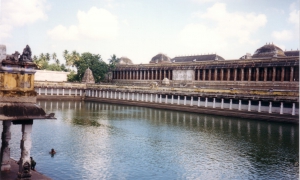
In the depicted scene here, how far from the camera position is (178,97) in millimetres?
73500

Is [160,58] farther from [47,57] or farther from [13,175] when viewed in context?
[13,175]

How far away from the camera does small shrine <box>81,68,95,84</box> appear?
337 ft

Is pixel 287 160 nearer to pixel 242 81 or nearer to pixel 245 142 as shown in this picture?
pixel 245 142

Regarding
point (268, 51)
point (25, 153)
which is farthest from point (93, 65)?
point (25, 153)

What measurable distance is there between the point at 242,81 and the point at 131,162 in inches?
2289

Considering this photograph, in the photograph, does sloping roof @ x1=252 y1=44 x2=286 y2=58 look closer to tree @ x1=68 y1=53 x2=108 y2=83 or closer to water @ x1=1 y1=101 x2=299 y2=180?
water @ x1=1 y1=101 x2=299 y2=180

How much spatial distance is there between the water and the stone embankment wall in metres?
8.64

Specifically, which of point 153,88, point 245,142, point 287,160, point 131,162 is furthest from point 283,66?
point 131,162

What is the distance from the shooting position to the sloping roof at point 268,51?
82.4 meters

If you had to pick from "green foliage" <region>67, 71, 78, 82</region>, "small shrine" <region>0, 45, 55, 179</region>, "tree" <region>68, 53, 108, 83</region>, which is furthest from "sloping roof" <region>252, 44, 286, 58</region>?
"small shrine" <region>0, 45, 55, 179</region>

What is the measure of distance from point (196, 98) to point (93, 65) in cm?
4949

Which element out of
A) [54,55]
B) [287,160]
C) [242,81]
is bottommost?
[287,160]

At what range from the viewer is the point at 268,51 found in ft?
277

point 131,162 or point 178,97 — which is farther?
point 178,97
